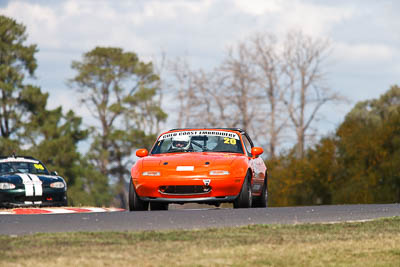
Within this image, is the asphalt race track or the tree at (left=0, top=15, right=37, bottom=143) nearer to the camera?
the asphalt race track

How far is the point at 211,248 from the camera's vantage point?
834 cm

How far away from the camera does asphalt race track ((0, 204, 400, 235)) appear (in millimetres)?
10570

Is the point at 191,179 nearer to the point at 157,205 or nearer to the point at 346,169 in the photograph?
the point at 157,205

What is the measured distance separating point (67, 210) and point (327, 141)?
37071mm

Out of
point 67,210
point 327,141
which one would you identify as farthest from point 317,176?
point 67,210

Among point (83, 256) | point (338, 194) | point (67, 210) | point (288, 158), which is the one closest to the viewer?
point (83, 256)

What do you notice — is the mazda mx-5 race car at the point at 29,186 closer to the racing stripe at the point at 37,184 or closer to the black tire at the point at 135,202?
the racing stripe at the point at 37,184

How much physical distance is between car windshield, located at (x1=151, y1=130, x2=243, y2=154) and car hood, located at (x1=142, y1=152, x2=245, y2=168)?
456mm

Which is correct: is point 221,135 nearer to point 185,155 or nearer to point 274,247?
point 185,155

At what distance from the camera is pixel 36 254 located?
788 cm

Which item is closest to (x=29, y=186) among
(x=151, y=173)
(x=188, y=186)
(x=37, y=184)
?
(x=37, y=184)

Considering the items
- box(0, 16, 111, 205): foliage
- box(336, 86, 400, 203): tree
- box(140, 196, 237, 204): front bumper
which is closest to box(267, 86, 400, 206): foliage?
box(336, 86, 400, 203): tree

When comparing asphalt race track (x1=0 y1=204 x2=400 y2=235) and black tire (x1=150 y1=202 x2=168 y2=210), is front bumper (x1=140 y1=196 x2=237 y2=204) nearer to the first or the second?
black tire (x1=150 y1=202 x2=168 y2=210)

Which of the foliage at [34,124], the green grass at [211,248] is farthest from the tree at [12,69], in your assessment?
the green grass at [211,248]
